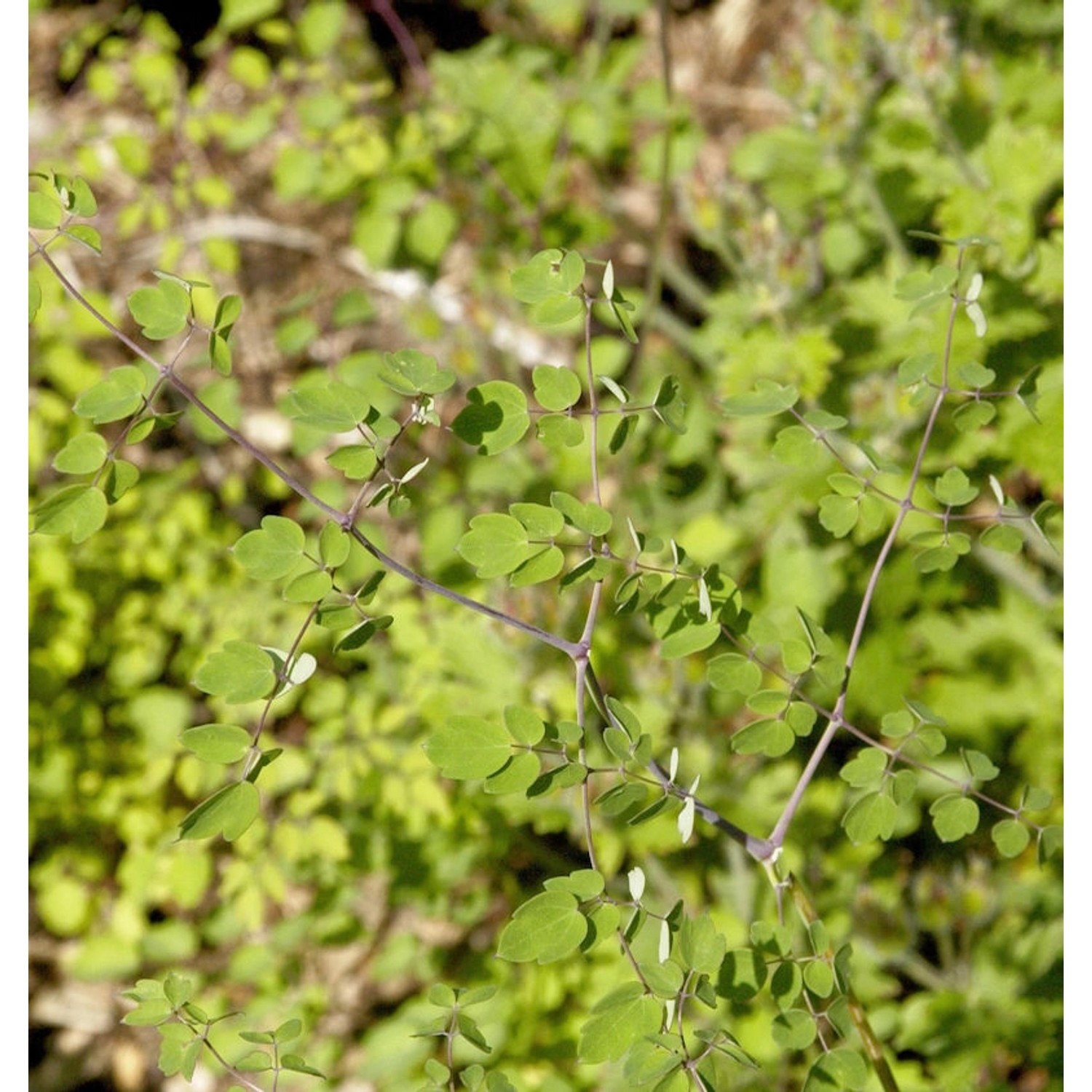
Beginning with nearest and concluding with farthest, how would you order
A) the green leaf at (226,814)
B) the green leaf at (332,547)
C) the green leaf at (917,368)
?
the green leaf at (226,814)
the green leaf at (332,547)
the green leaf at (917,368)

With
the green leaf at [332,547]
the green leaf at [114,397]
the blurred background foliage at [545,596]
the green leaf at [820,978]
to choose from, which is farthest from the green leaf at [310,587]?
the blurred background foliage at [545,596]

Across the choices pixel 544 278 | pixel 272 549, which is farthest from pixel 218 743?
pixel 544 278

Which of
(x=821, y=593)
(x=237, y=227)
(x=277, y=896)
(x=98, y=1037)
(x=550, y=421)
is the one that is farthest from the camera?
(x=237, y=227)

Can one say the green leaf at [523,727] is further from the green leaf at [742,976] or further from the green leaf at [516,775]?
the green leaf at [742,976]

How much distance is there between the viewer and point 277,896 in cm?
182

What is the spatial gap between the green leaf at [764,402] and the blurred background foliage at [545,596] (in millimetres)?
490

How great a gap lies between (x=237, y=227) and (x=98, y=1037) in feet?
6.36

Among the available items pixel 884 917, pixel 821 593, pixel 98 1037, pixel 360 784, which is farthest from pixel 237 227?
pixel 884 917

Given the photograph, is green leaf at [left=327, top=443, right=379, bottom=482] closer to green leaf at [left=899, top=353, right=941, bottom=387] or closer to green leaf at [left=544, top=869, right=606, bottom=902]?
green leaf at [left=544, top=869, right=606, bottom=902]

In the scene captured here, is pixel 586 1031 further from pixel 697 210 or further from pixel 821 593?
pixel 697 210

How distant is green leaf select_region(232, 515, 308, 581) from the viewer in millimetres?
931

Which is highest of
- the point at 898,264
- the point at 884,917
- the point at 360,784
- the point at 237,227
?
the point at 898,264

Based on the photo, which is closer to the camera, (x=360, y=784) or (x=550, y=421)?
(x=550, y=421)

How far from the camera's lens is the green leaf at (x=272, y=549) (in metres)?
0.93
